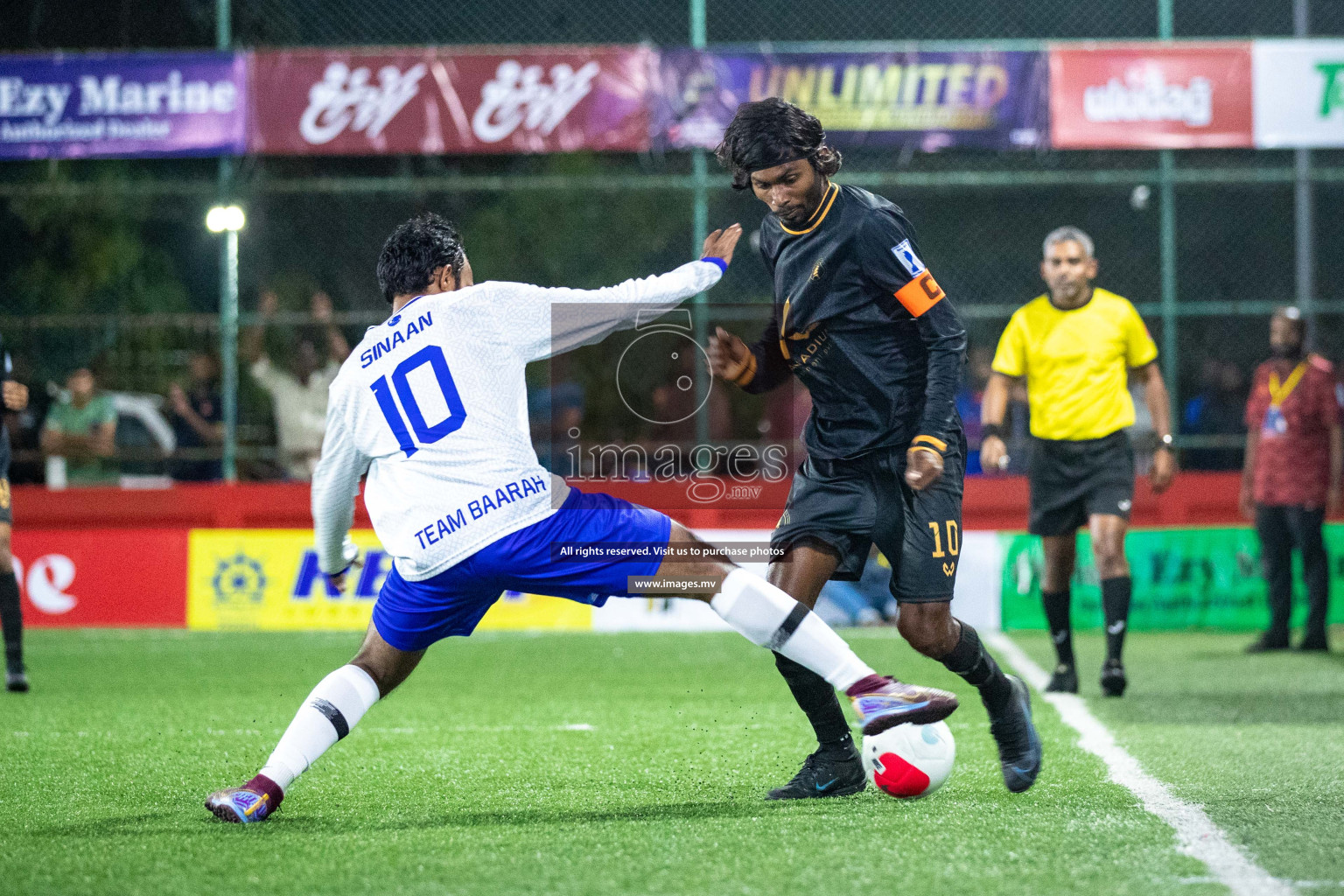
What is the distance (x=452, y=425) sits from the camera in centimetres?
409

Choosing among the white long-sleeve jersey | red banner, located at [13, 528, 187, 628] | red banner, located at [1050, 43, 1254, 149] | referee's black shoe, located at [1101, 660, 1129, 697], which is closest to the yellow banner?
red banner, located at [13, 528, 187, 628]

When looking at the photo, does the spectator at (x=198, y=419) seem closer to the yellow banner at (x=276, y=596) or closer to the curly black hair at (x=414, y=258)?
the yellow banner at (x=276, y=596)

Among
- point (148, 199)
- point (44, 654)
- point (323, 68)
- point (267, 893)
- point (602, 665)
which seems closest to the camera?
point (267, 893)

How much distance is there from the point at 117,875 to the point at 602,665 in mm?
5143

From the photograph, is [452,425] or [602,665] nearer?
→ [452,425]

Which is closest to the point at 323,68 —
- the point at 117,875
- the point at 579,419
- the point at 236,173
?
the point at 579,419

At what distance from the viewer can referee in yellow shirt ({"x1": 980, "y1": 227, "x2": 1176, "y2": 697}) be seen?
7.28 metres

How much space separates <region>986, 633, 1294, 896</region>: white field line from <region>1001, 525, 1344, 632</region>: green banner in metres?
3.67

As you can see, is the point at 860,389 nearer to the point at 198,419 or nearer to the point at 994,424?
the point at 994,424

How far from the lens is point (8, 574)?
7.69 meters

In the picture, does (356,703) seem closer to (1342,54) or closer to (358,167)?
(1342,54)

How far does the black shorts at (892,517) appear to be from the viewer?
4.46 m

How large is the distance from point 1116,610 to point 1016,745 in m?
2.88

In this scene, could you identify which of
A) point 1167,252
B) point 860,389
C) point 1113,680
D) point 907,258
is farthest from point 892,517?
point 1167,252
